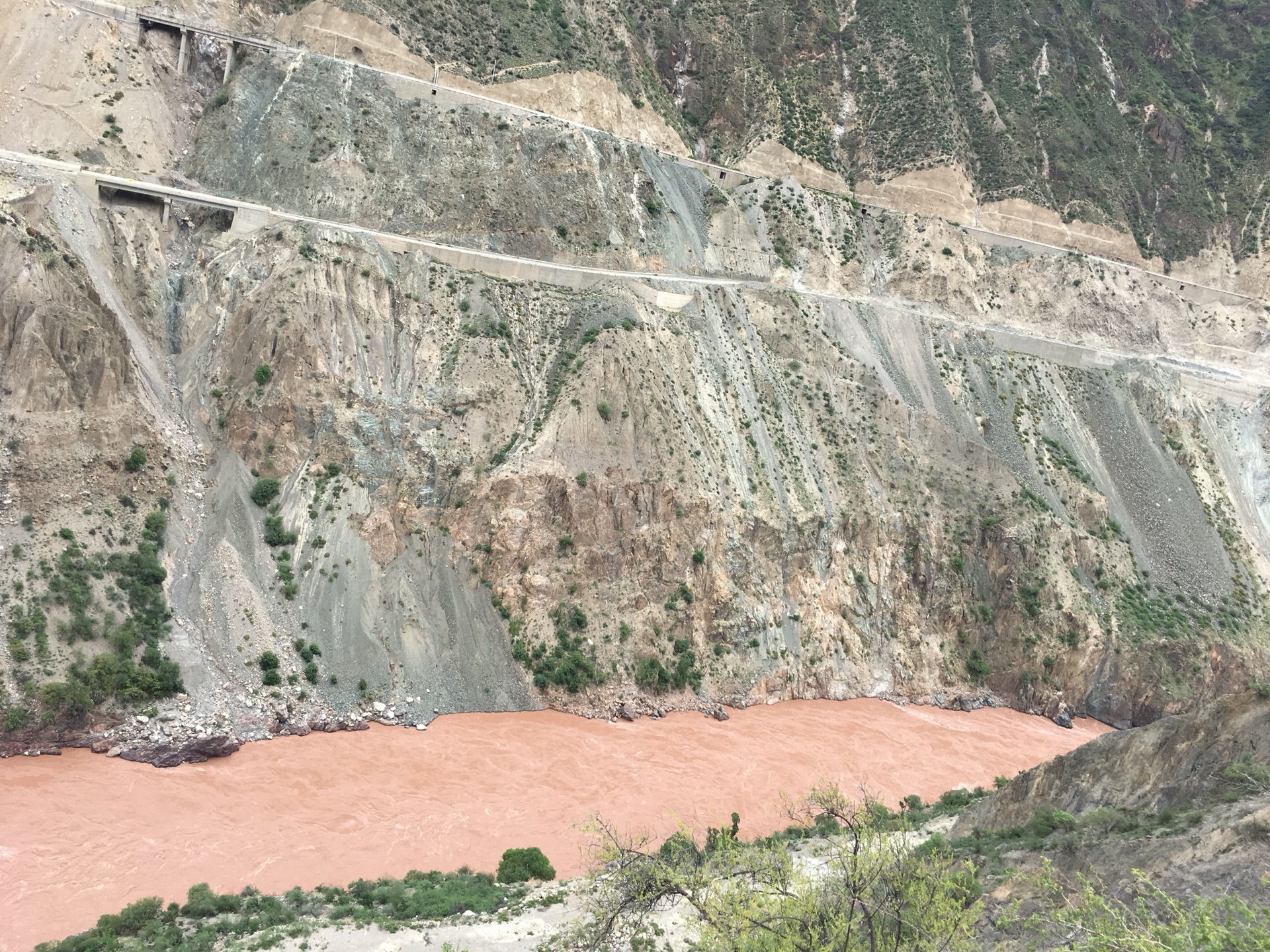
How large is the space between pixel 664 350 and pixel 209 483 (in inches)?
898

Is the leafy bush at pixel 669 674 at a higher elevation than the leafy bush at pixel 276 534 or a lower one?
lower

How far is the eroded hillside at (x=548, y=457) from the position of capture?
110ft

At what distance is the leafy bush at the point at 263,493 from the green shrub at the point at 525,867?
63.1 ft

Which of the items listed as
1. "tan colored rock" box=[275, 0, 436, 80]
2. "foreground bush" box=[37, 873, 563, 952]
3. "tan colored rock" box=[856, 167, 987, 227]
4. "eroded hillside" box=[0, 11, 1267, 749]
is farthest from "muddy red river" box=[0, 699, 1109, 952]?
"tan colored rock" box=[856, 167, 987, 227]

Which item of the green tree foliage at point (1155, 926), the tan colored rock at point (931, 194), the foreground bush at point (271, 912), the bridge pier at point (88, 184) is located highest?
the tan colored rock at point (931, 194)

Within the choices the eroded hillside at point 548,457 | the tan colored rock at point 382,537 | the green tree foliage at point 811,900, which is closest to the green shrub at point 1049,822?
the green tree foliage at point 811,900

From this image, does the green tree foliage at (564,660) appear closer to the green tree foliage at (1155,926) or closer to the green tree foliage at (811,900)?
the green tree foliage at (811,900)

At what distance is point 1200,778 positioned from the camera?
18.8 meters

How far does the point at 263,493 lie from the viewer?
36969 mm

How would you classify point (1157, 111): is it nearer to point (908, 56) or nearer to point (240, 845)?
point (908, 56)

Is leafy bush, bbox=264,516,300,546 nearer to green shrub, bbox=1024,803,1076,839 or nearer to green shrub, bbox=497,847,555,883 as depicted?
green shrub, bbox=497,847,555,883

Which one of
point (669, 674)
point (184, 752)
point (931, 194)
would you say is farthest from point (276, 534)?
point (931, 194)

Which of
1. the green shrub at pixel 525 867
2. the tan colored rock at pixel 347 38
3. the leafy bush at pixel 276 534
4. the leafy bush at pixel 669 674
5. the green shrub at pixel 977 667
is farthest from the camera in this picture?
the tan colored rock at pixel 347 38

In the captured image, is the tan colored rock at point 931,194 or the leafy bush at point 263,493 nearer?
the leafy bush at point 263,493
